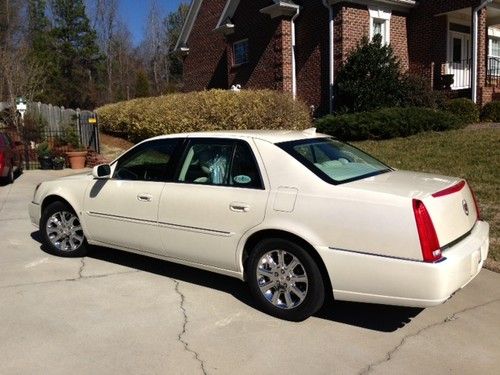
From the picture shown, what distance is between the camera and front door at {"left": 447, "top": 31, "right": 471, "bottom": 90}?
19.4m

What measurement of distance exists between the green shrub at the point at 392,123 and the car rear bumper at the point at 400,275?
9520 mm

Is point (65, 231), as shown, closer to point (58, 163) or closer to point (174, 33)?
point (58, 163)

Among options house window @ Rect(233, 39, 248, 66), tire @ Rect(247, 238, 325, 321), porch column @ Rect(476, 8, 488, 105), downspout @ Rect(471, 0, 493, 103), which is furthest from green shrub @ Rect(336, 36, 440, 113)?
tire @ Rect(247, 238, 325, 321)

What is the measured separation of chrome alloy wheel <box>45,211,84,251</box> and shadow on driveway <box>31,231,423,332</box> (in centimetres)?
27

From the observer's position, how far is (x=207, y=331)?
4.14m

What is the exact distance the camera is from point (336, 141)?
5328 millimetres

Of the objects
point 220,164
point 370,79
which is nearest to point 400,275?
point 220,164

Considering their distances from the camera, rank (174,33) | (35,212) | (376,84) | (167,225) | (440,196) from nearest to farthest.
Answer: (440,196)
(167,225)
(35,212)
(376,84)
(174,33)

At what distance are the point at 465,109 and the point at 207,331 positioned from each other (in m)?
14.1

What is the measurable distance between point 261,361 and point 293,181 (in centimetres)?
141

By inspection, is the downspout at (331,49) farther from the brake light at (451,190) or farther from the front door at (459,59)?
the brake light at (451,190)

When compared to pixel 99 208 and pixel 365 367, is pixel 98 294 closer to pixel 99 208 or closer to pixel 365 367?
pixel 99 208

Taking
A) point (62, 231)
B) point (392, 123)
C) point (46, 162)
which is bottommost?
point (62, 231)

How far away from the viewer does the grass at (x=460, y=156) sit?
7.94m
